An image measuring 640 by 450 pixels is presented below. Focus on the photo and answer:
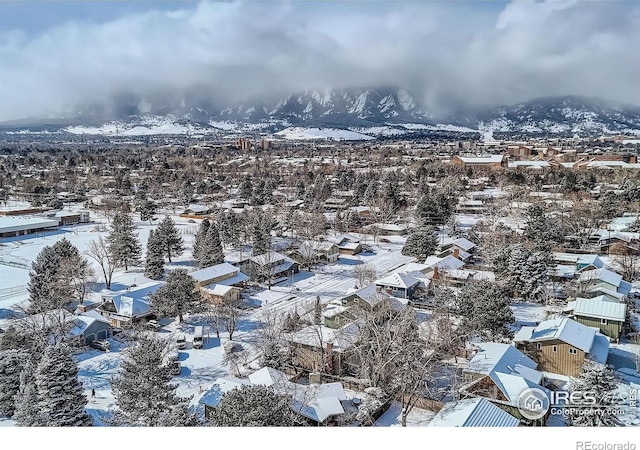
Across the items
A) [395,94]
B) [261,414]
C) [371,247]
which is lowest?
[371,247]

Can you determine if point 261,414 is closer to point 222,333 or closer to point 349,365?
point 349,365

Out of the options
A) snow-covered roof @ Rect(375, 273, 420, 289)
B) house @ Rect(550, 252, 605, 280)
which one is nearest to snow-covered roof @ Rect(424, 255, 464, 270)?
snow-covered roof @ Rect(375, 273, 420, 289)

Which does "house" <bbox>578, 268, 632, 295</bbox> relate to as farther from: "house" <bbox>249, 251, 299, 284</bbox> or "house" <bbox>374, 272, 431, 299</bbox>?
"house" <bbox>249, 251, 299, 284</bbox>

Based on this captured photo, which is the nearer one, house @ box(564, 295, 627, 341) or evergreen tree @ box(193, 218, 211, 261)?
house @ box(564, 295, 627, 341)

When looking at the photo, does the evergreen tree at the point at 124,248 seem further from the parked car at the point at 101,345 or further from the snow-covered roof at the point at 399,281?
the snow-covered roof at the point at 399,281

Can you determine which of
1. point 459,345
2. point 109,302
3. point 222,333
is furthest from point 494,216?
point 109,302

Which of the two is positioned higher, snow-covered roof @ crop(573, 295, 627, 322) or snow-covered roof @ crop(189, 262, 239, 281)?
snow-covered roof @ crop(573, 295, 627, 322)
